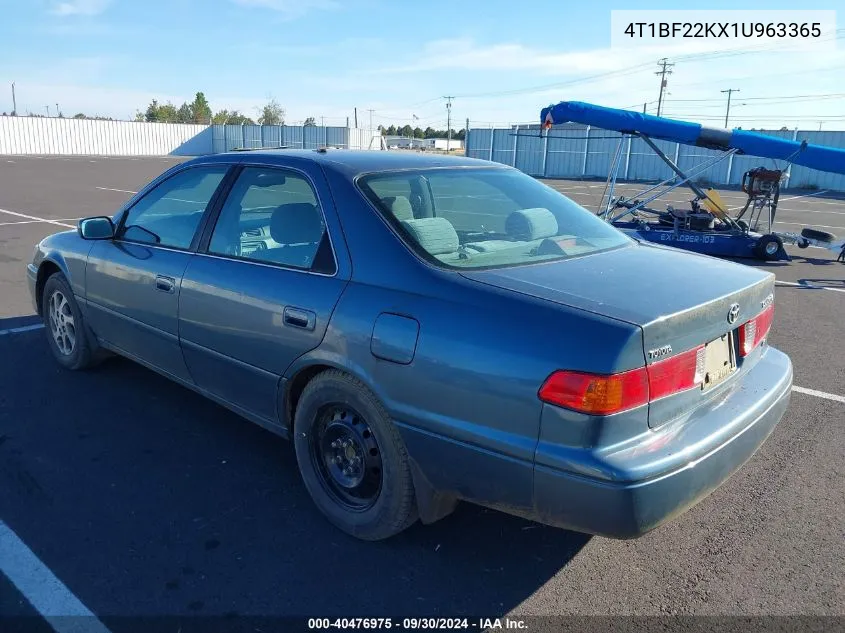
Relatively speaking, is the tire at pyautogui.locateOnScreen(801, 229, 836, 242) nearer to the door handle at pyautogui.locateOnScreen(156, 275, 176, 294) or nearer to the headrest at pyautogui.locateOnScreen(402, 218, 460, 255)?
the headrest at pyautogui.locateOnScreen(402, 218, 460, 255)

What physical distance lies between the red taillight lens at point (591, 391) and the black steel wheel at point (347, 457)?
891 mm

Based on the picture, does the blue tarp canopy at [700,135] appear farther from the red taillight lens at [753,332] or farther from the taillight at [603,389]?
the taillight at [603,389]

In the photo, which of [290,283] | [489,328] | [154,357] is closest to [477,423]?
[489,328]

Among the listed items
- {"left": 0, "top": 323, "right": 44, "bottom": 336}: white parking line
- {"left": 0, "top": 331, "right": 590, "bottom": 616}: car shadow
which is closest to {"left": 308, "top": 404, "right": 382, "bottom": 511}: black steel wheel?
{"left": 0, "top": 331, "right": 590, "bottom": 616}: car shadow

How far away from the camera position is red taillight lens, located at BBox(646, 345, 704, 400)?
232 centimetres

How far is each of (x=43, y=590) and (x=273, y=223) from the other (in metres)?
1.89

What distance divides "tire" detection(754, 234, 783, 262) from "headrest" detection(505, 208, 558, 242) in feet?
27.5

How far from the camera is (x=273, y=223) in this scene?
3.43 meters

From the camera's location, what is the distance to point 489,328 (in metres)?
2.37

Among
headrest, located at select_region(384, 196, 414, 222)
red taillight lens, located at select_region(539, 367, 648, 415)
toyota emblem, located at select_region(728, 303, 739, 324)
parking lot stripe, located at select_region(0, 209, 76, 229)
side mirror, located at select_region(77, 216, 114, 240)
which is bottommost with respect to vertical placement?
parking lot stripe, located at select_region(0, 209, 76, 229)

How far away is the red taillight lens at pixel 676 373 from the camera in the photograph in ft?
7.61

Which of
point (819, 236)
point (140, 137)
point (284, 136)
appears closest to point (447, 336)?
point (819, 236)

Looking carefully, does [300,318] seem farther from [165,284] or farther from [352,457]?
[165,284]

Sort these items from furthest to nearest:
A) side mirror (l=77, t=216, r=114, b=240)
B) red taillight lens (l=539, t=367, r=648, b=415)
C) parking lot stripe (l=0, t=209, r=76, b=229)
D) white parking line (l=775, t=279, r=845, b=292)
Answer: parking lot stripe (l=0, t=209, r=76, b=229) < white parking line (l=775, t=279, r=845, b=292) < side mirror (l=77, t=216, r=114, b=240) < red taillight lens (l=539, t=367, r=648, b=415)
